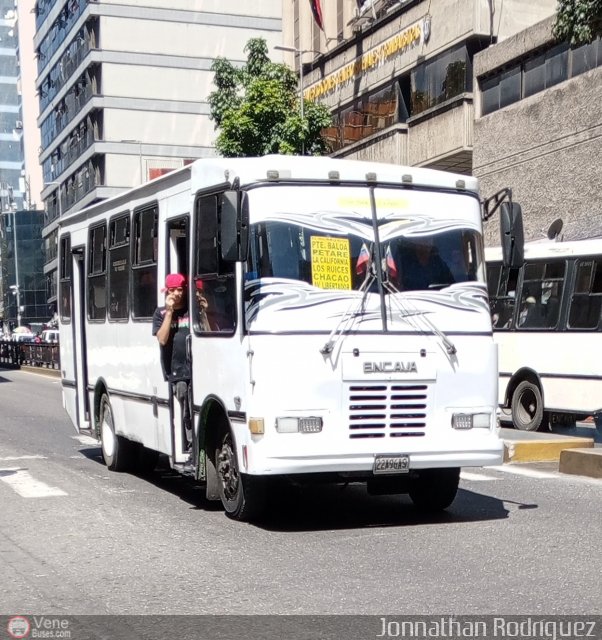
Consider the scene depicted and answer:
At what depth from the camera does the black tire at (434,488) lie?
988 centimetres

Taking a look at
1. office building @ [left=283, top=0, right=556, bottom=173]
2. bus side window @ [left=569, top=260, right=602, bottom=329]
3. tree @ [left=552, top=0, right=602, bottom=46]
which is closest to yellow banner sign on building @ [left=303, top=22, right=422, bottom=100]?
office building @ [left=283, top=0, right=556, bottom=173]

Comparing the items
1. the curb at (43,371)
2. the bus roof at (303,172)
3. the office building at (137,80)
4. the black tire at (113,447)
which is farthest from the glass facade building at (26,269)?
the bus roof at (303,172)

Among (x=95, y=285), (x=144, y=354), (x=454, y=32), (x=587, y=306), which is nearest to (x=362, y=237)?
(x=144, y=354)

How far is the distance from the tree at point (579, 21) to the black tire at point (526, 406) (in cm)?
581

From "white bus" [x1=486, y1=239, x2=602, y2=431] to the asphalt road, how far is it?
16.9ft

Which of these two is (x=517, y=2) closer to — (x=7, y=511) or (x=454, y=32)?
(x=454, y=32)

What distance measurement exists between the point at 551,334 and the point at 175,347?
9362mm

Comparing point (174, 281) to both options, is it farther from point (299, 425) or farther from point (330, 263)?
point (299, 425)

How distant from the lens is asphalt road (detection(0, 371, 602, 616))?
6.67 meters

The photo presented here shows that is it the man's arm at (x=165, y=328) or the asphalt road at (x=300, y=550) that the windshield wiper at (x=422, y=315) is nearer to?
the asphalt road at (x=300, y=550)

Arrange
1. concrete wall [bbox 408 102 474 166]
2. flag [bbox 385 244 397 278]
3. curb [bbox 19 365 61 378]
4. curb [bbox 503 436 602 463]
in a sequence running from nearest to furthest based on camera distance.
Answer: flag [bbox 385 244 397 278] → curb [bbox 503 436 602 463] → concrete wall [bbox 408 102 474 166] → curb [bbox 19 365 61 378]

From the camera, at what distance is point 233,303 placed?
30.1ft

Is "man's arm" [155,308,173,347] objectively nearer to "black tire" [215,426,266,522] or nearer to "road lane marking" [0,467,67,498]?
"black tire" [215,426,266,522]

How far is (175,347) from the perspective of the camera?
10.4 metres
